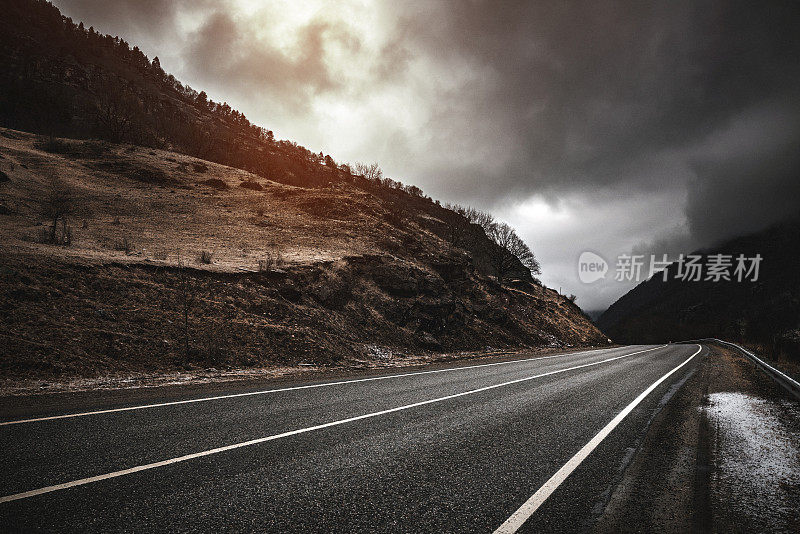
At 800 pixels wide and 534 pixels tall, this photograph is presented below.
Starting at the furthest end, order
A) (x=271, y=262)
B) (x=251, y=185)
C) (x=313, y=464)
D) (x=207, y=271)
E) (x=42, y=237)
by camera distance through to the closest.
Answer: (x=251, y=185), (x=271, y=262), (x=207, y=271), (x=42, y=237), (x=313, y=464)

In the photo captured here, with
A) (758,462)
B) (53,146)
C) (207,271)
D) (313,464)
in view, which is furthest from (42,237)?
(53,146)

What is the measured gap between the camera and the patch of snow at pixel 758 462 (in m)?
2.99

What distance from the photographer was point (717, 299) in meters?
185

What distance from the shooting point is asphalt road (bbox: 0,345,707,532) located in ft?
9.12

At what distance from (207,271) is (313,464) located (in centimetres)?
1504

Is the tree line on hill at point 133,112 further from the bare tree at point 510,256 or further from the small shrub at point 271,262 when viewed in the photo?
the small shrub at point 271,262

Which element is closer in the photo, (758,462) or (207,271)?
(758,462)

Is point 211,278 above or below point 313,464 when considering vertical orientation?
above

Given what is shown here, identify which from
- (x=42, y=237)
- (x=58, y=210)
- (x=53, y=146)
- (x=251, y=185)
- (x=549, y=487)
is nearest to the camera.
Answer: (x=549, y=487)

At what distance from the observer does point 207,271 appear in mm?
16281

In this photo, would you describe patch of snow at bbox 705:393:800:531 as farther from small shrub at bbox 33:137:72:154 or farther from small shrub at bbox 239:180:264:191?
small shrub at bbox 33:137:72:154

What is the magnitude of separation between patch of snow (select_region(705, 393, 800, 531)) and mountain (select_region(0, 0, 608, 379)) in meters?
12.0

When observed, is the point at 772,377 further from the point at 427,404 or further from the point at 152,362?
the point at 152,362

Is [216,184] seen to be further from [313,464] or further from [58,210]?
[313,464]
